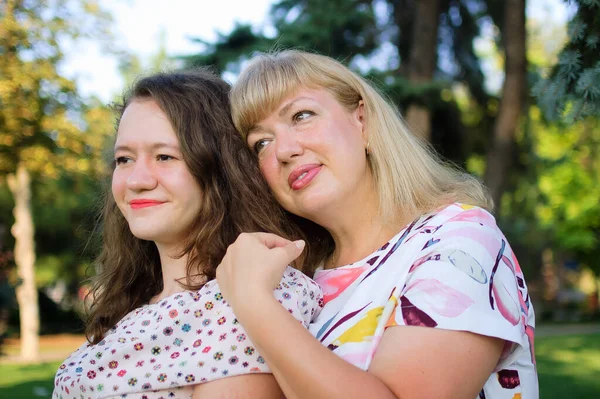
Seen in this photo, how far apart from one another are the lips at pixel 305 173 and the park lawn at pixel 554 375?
5626mm

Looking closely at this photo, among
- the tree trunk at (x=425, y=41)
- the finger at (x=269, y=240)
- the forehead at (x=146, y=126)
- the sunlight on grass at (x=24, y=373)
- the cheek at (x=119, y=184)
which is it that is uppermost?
the tree trunk at (x=425, y=41)

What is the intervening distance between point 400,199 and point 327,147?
1.11 ft

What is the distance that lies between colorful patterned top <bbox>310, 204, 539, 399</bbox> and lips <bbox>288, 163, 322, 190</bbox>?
1.30 feet

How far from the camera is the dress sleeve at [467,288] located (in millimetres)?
1701

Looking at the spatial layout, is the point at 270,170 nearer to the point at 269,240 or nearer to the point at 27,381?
the point at 269,240

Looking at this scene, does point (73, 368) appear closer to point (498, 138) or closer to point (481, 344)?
point (481, 344)

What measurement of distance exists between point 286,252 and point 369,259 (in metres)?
0.56

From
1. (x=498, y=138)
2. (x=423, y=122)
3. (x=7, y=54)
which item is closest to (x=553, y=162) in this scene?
(x=498, y=138)

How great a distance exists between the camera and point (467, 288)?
1.74 metres

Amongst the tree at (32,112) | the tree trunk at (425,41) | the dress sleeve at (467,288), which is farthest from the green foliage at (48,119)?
the tree trunk at (425,41)

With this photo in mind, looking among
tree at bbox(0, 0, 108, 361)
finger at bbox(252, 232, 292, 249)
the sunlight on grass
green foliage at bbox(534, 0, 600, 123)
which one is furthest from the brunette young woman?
the sunlight on grass

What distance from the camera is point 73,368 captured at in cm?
214

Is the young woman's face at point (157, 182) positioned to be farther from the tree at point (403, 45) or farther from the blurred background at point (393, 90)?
the tree at point (403, 45)

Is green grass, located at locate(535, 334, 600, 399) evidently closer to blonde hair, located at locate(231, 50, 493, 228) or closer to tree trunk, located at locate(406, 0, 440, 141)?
tree trunk, located at locate(406, 0, 440, 141)
